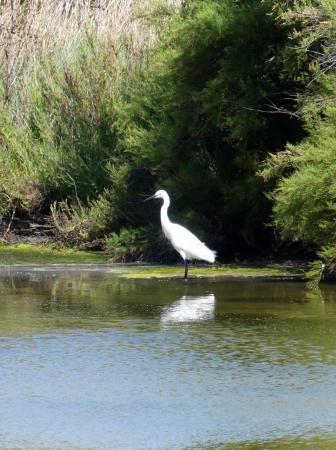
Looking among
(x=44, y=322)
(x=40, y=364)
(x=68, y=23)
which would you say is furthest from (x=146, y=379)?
(x=68, y=23)

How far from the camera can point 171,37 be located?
12438mm

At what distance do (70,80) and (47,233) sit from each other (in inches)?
103

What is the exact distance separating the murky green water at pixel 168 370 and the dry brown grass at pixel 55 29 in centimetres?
727

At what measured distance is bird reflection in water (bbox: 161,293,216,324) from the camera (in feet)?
26.8

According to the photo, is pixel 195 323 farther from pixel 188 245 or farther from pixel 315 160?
pixel 188 245

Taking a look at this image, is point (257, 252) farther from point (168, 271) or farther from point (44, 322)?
point (44, 322)

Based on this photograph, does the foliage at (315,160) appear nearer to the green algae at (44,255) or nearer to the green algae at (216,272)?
the green algae at (216,272)

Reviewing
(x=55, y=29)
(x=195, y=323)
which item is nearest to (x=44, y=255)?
(x=55, y=29)

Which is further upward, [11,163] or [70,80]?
[70,80]

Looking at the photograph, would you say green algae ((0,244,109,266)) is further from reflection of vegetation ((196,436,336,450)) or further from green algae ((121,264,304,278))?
reflection of vegetation ((196,436,336,450))

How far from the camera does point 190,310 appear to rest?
28.2ft

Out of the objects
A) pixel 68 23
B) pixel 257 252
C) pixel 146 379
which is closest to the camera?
pixel 146 379

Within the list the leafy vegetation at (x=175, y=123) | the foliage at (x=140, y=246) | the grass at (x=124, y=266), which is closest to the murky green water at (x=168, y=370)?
the grass at (x=124, y=266)

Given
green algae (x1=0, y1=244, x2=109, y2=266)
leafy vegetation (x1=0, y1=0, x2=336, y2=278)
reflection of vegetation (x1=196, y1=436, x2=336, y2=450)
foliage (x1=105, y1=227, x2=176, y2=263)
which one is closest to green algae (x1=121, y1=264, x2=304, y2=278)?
leafy vegetation (x1=0, y1=0, x2=336, y2=278)
